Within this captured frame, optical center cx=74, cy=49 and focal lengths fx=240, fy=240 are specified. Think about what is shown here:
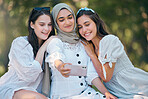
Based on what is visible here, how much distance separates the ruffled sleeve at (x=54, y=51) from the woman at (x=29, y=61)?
0.11m

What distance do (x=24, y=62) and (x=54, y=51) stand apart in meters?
0.45

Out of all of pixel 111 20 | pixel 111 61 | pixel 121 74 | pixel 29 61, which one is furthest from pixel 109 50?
pixel 111 20

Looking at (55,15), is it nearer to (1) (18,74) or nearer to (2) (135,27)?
(1) (18,74)

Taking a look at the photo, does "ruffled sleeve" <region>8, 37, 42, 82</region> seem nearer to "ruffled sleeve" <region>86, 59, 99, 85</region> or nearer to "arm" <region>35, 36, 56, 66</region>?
"arm" <region>35, 36, 56, 66</region>

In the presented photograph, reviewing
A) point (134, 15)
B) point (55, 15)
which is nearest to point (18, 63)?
point (55, 15)

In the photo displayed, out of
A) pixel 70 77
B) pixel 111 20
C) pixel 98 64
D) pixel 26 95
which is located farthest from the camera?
pixel 111 20

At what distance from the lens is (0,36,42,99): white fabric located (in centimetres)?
325

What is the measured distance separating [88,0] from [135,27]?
2.61 m

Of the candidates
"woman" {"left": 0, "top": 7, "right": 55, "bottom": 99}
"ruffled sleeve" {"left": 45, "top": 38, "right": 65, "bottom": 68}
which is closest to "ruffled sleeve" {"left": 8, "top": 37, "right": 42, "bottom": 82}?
"woman" {"left": 0, "top": 7, "right": 55, "bottom": 99}

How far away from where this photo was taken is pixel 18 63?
3322mm

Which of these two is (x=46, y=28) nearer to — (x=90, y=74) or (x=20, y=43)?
(x=20, y=43)

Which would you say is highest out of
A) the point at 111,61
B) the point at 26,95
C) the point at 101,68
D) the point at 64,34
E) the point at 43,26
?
the point at 43,26

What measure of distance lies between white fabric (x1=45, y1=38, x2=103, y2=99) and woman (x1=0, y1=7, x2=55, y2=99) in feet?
0.66

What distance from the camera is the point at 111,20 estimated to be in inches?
434
